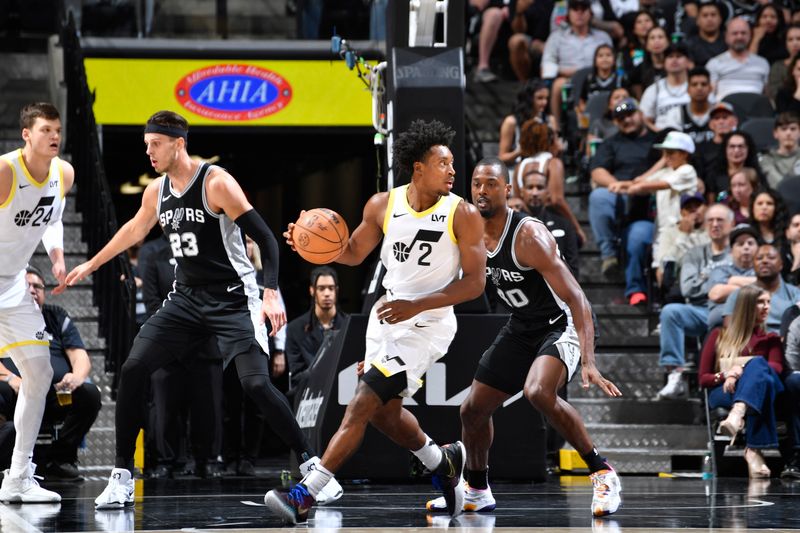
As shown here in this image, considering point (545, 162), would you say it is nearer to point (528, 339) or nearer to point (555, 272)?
point (528, 339)

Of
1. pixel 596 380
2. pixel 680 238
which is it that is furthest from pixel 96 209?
pixel 596 380

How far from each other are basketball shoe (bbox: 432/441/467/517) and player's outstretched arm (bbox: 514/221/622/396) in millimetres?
802

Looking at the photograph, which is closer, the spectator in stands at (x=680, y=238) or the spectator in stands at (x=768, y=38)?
the spectator in stands at (x=680, y=238)

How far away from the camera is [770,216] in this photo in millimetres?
11875

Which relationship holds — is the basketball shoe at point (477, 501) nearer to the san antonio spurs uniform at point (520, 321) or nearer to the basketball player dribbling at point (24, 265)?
the san antonio spurs uniform at point (520, 321)

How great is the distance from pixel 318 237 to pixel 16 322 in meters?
2.05

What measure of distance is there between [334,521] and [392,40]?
13.4 ft

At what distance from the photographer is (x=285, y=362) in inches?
448

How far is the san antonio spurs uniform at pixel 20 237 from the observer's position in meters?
7.85

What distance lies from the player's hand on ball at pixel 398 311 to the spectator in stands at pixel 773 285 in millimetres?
4882

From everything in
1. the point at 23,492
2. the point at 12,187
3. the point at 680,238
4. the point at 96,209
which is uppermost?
the point at 12,187

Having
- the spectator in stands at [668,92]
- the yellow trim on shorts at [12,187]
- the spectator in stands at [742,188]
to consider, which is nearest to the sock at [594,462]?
the yellow trim on shorts at [12,187]

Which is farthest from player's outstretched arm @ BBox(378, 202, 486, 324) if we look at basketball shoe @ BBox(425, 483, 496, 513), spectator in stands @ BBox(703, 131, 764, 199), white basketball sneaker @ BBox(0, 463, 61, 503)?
spectator in stands @ BBox(703, 131, 764, 199)

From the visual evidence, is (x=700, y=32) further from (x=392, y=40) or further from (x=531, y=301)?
(x=531, y=301)
